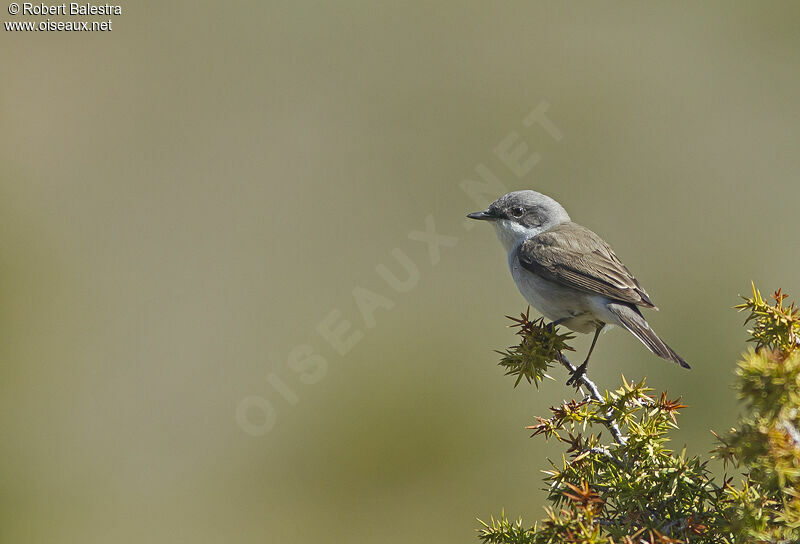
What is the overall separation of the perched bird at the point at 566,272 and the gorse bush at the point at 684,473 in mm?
1717

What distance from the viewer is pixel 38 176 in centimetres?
1404

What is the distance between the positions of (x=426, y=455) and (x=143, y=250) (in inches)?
260

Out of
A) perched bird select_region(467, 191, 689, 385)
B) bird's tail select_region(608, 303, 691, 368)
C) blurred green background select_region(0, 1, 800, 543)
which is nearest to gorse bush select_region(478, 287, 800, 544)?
bird's tail select_region(608, 303, 691, 368)

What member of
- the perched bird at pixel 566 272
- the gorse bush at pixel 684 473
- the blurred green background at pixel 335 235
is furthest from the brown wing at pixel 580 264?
the blurred green background at pixel 335 235

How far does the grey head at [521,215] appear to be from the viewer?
20.1 ft

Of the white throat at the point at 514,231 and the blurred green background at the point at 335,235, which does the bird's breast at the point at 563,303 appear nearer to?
the white throat at the point at 514,231

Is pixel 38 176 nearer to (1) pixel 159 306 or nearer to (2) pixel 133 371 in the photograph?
(1) pixel 159 306

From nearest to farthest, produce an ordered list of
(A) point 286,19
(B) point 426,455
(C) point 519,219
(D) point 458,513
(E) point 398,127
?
1. (C) point 519,219
2. (D) point 458,513
3. (B) point 426,455
4. (E) point 398,127
5. (A) point 286,19

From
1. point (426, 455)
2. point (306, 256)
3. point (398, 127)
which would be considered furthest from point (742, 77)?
point (426, 455)

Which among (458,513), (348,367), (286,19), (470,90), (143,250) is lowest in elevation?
(458,513)

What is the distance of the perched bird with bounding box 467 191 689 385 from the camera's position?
204 inches

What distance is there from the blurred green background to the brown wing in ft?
Answer: 10.8

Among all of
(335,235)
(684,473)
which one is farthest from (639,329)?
(335,235)

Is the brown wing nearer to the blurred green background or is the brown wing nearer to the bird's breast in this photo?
the bird's breast
